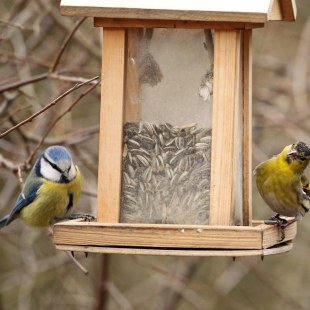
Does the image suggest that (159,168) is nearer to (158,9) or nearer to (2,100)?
(158,9)


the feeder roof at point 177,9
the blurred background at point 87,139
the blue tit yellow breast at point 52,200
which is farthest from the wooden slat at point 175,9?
the blue tit yellow breast at point 52,200

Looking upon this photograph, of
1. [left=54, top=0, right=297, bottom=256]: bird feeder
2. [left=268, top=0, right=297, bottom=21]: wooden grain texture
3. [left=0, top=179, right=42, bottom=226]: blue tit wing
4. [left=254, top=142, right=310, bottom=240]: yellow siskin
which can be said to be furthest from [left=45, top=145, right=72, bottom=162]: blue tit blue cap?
[left=268, top=0, right=297, bottom=21]: wooden grain texture

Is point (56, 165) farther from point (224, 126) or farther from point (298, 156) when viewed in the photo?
point (298, 156)

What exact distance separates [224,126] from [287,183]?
1041 mm

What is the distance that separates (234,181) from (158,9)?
0.86 metres

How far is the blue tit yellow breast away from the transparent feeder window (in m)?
0.69

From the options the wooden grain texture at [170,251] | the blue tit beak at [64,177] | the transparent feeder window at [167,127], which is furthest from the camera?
the blue tit beak at [64,177]

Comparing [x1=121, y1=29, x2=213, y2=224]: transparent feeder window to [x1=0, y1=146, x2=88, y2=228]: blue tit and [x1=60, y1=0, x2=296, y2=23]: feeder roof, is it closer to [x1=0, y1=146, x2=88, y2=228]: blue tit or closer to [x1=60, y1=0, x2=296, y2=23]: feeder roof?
[x1=60, y1=0, x2=296, y2=23]: feeder roof

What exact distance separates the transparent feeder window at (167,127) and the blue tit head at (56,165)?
1.81 feet

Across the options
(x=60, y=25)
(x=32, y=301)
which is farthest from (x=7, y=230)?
(x=60, y=25)

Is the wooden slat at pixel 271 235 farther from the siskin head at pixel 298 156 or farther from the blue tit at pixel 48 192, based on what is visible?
the blue tit at pixel 48 192

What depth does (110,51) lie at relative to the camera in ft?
13.2

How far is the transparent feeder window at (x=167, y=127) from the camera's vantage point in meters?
4.02

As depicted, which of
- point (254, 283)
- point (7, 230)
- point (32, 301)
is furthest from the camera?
point (254, 283)
